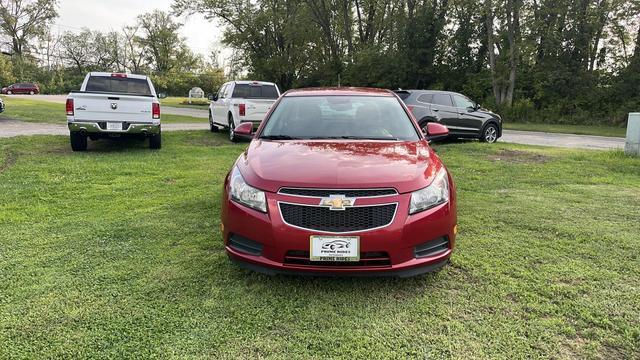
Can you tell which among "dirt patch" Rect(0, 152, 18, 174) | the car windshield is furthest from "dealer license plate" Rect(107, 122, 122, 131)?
the car windshield

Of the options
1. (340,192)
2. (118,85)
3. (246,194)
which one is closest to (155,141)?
(118,85)

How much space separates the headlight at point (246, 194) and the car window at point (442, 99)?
33.6 ft

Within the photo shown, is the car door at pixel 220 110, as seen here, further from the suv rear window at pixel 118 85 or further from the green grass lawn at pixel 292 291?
the green grass lawn at pixel 292 291

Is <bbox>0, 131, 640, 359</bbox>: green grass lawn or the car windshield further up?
the car windshield

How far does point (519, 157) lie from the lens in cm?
983

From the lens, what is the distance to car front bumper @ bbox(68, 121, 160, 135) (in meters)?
9.16

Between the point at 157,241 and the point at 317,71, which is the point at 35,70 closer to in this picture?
the point at 317,71

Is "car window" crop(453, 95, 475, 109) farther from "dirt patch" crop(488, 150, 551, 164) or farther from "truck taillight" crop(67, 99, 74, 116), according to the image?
"truck taillight" crop(67, 99, 74, 116)

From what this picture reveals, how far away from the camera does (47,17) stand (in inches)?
2510

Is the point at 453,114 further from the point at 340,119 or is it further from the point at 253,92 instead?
the point at 340,119

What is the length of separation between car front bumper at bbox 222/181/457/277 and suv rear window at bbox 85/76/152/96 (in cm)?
821

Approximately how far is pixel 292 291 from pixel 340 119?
73.4 inches

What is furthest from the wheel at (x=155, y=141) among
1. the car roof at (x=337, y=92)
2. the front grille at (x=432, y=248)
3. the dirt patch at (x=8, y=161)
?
the front grille at (x=432, y=248)

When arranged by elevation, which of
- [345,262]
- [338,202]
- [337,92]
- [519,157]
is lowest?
[345,262]
